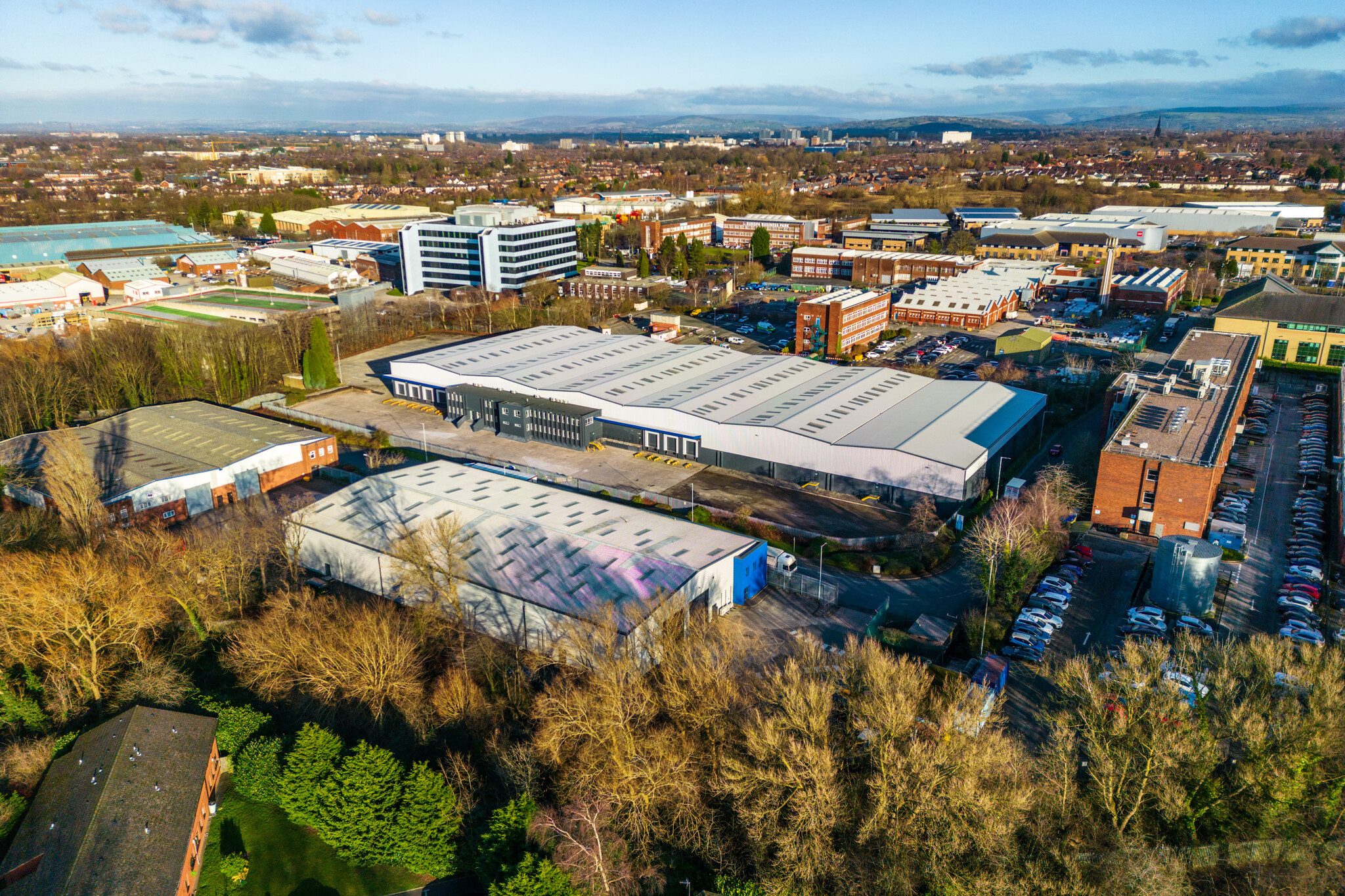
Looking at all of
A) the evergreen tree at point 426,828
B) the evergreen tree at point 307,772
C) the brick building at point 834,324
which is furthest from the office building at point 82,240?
the evergreen tree at point 426,828

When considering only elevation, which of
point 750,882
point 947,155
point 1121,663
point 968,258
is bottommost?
point 750,882

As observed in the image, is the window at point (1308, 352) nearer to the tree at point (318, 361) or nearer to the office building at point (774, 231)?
the office building at point (774, 231)

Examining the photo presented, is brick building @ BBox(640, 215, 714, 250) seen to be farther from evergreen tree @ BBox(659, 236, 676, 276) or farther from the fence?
the fence

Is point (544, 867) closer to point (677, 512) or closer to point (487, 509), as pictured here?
point (487, 509)

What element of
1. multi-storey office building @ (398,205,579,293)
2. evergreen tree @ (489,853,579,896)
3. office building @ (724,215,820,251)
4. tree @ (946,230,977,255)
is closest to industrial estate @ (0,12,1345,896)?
evergreen tree @ (489,853,579,896)

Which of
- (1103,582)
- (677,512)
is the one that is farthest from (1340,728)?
(677,512)

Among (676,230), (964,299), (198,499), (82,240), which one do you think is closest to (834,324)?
(964,299)
